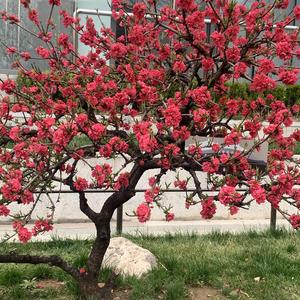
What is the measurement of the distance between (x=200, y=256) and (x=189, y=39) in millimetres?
2189

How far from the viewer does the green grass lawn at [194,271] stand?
397cm

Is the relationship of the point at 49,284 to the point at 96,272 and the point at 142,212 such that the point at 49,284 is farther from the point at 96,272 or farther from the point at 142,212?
the point at 142,212

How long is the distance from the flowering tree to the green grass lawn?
0.37m

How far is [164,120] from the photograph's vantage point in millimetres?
3285

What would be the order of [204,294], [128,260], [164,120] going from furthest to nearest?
[128,260] → [204,294] → [164,120]

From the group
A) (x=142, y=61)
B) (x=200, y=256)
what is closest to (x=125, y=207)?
(x=200, y=256)

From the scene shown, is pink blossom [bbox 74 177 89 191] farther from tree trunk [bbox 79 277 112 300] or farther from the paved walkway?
the paved walkway

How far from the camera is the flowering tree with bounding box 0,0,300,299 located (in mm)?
3055

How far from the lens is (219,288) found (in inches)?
163

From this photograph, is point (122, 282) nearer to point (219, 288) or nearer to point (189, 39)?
point (219, 288)

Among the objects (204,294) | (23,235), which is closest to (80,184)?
(23,235)

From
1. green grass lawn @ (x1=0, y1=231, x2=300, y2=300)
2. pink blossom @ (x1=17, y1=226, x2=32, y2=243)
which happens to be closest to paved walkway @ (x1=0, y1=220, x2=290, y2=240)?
green grass lawn @ (x1=0, y1=231, x2=300, y2=300)

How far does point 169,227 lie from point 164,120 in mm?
3919

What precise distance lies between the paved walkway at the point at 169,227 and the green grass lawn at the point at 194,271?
97 cm
